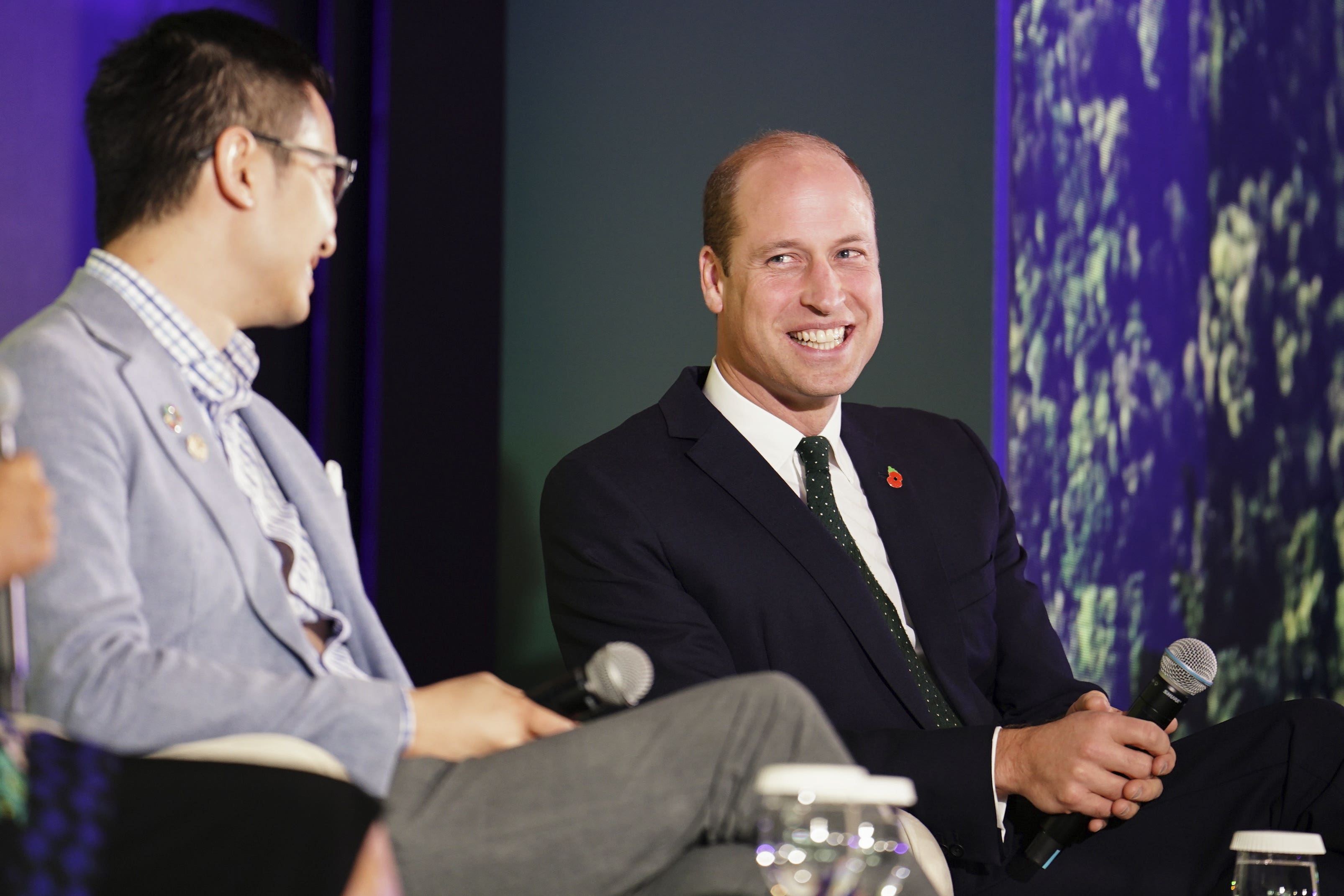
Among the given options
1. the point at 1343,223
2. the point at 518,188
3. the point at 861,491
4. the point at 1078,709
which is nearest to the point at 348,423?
the point at 518,188

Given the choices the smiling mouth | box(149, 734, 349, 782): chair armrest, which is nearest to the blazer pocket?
the smiling mouth

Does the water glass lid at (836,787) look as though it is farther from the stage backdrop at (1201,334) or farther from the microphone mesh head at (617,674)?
the stage backdrop at (1201,334)

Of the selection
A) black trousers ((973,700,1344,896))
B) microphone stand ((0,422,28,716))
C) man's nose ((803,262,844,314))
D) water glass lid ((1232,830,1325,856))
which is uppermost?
man's nose ((803,262,844,314))

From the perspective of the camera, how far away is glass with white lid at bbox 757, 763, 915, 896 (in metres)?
1.19

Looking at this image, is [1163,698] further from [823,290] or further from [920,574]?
[823,290]

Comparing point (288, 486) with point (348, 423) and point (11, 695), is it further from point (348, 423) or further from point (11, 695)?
point (348, 423)

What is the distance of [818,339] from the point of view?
9.08 feet

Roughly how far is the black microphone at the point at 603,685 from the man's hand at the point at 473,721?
29mm

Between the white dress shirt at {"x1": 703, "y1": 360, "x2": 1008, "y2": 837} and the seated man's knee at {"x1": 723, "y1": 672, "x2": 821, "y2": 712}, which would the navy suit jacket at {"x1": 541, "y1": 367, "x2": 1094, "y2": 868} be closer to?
the white dress shirt at {"x1": 703, "y1": 360, "x2": 1008, "y2": 837}

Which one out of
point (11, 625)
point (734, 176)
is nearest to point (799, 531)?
point (734, 176)

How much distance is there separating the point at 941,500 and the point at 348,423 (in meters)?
1.34

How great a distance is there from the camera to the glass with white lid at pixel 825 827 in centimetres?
119

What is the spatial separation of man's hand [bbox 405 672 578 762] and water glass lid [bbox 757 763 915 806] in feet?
1.18

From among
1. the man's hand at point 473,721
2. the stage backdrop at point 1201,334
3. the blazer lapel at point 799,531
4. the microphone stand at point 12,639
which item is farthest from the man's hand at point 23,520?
the stage backdrop at point 1201,334
